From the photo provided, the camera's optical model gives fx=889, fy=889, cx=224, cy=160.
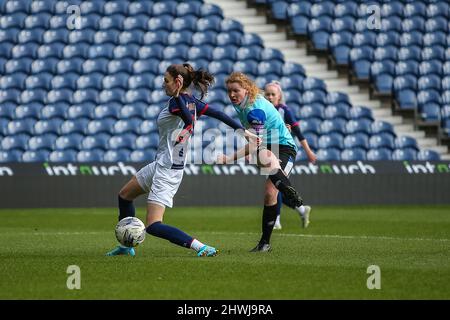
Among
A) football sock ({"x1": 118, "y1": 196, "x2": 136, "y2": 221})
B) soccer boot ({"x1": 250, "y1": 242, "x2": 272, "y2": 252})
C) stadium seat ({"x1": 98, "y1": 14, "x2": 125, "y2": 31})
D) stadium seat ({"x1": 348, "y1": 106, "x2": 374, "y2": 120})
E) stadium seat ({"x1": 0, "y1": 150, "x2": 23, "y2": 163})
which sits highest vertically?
stadium seat ({"x1": 98, "y1": 14, "x2": 125, "y2": 31})

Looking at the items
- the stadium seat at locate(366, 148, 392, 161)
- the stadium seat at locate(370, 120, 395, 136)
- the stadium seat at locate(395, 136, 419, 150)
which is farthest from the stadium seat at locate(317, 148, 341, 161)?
the stadium seat at locate(395, 136, 419, 150)

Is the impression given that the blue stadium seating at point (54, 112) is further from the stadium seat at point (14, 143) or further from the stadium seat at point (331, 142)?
the stadium seat at point (331, 142)

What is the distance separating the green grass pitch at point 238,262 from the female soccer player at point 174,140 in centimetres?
30

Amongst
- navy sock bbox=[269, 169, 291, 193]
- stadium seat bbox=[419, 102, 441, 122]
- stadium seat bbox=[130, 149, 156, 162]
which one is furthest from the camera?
stadium seat bbox=[419, 102, 441, 122]

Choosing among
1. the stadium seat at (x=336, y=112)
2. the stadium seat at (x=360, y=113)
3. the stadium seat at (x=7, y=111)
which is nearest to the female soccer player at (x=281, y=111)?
the stadium seat at (x=336, y=112)

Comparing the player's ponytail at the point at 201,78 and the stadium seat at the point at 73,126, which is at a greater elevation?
the player's ponytail at the point at 201,78

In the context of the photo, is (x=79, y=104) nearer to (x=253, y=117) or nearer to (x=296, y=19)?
(x=296, y=19)

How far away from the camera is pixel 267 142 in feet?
34.3

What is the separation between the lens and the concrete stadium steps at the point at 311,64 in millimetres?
23062

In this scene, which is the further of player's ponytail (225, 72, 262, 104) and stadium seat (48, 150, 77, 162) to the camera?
stadium seat (48, 150, 77, 162)

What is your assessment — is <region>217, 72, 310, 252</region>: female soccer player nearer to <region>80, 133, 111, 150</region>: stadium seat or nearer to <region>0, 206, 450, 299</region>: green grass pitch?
<region>0, 206, 450, 299</region>: green grass pitch

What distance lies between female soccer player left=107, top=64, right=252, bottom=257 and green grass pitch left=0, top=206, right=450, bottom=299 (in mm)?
299

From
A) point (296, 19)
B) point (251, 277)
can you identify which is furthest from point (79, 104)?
point (251, 277)

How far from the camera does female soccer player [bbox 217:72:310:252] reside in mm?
9977
